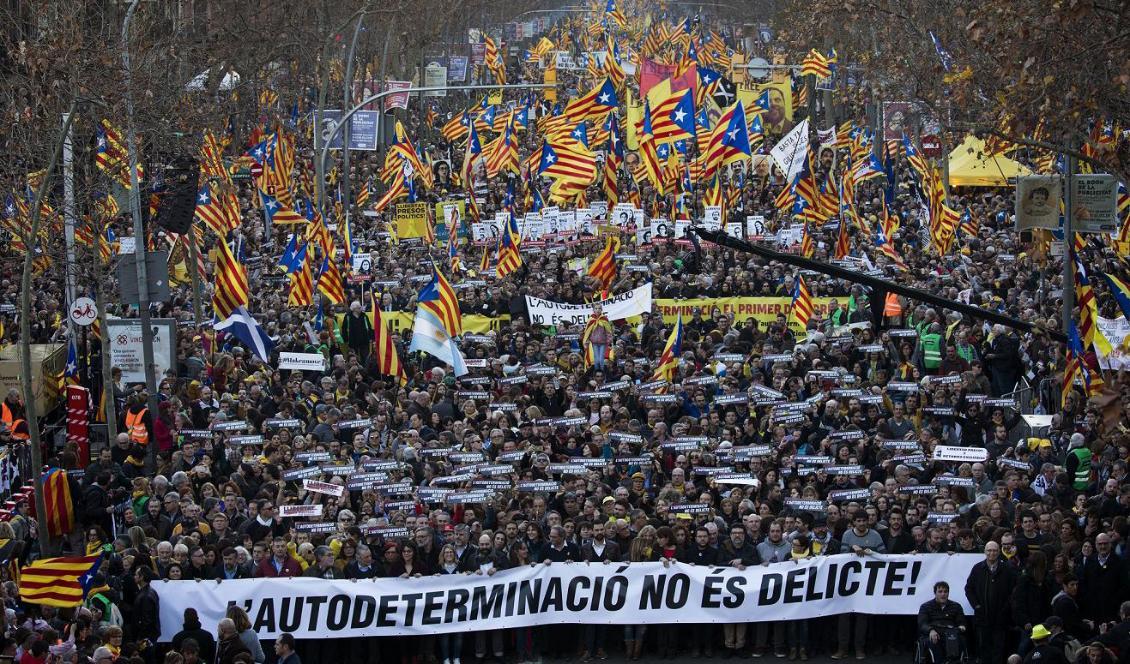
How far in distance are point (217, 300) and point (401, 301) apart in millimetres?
5205

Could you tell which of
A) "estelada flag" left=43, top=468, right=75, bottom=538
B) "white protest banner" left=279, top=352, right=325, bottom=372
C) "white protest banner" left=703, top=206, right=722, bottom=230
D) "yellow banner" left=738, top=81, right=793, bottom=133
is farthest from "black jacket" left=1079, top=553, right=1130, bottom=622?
"yellow banner" left=738, top=81, right=793, bottom=133

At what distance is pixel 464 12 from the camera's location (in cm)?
8838

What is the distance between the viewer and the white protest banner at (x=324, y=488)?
17.7 m

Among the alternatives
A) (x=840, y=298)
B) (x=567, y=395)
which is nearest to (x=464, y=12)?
(x=840, y=298)

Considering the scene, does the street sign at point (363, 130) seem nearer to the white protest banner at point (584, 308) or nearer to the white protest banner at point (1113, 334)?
the white protest banner at point (584, 308)

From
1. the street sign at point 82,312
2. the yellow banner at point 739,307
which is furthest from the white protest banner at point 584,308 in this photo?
the street sign at point 82,312

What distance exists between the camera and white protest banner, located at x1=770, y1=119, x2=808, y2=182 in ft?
107

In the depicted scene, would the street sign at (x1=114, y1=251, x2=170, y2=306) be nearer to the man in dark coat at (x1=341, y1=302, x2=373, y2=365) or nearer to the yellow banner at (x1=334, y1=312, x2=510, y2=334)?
the man in dark coat at (x1=341, y1=302, x2=373, y2=365)

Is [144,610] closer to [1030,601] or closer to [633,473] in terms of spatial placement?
[633,473]

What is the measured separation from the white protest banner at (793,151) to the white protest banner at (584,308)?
694cm

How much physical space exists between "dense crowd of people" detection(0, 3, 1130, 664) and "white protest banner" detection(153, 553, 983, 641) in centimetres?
18

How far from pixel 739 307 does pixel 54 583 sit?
638 inches

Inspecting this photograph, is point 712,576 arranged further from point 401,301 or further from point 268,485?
point 401,301

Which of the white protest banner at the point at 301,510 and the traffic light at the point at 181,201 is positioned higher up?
the traffic light at the point at 181,201
